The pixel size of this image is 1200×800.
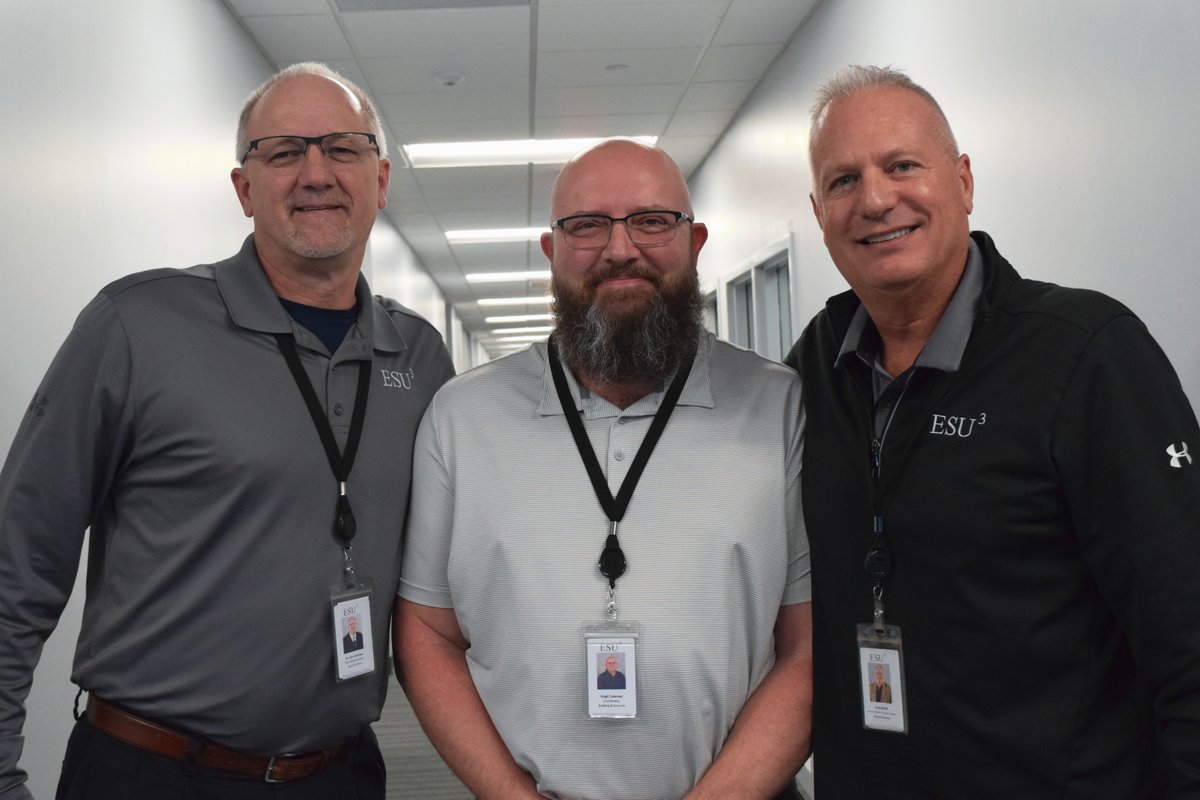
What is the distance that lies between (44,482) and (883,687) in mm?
1354

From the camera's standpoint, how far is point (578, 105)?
20.4 feet

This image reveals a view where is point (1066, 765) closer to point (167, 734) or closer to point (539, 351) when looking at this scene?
point (539, 351)

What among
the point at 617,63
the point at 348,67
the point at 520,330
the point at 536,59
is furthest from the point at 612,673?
the point at 520,330

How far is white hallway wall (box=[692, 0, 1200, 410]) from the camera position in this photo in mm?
2113

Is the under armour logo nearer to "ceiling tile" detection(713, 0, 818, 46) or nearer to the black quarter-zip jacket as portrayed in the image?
the black quarter-zip jacket

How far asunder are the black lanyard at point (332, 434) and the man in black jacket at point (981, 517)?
797 millimetres

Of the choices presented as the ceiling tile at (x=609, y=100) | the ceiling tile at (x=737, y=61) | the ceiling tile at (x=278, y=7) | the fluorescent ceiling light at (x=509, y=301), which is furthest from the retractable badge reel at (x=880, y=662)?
the fluorescent ceiling light at (x=509, y=301)

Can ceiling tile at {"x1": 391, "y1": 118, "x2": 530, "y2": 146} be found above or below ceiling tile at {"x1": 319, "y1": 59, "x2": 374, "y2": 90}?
above

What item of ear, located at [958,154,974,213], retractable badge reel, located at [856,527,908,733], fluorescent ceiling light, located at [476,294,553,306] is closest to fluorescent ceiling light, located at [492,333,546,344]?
fluorescent ceiling light, located at [476,294,553,306]

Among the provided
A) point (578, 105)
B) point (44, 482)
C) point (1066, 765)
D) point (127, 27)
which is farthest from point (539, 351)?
point (578, 105)

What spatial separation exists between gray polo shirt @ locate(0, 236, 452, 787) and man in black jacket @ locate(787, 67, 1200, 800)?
84cm

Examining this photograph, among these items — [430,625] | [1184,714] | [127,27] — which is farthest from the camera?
[127,27]

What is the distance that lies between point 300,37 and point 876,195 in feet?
13.9

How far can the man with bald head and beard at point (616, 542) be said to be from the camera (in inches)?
61.4
